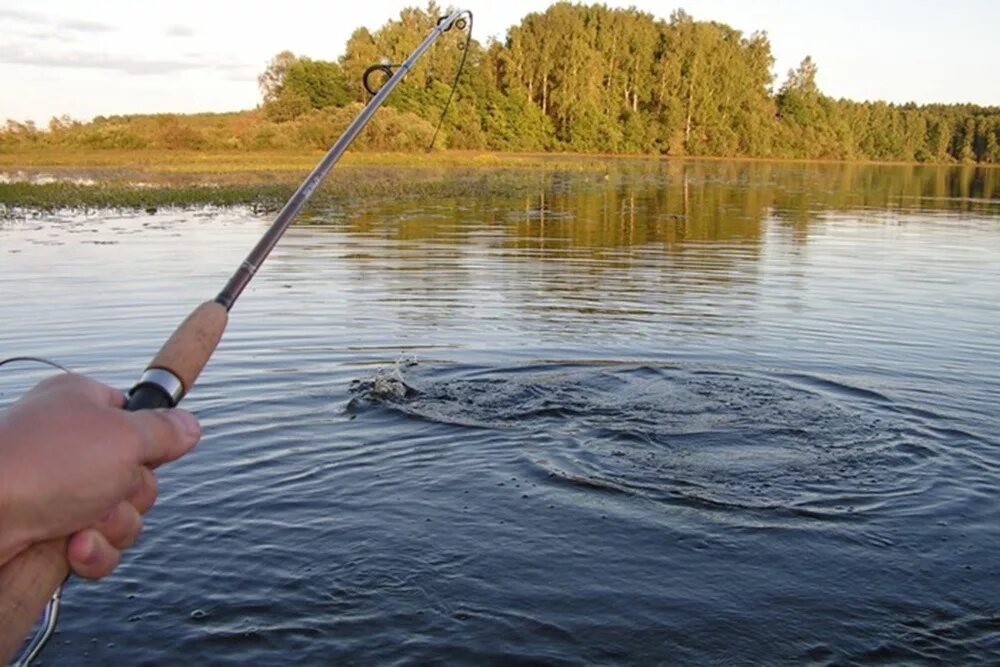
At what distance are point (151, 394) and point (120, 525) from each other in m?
0.42

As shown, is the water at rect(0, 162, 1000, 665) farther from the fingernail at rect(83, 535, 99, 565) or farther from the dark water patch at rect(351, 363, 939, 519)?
the fingernail at rect(83, 535, 99, 565)

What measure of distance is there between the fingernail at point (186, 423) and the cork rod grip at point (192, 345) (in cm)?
38

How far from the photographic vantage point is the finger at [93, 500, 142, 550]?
1980mm

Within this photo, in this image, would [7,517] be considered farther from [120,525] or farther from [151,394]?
[151,394]

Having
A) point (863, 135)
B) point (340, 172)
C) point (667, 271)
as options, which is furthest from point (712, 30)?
point (667, 271)

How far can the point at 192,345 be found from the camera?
269 centimetres

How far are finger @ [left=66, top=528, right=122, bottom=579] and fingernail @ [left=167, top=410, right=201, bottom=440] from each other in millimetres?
286

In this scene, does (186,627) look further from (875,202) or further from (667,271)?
(875,202)

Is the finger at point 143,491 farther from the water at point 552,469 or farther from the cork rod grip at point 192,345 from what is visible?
the water at point 552,469

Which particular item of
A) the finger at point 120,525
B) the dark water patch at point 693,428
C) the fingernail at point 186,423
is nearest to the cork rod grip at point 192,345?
the fingernail at point 186,423

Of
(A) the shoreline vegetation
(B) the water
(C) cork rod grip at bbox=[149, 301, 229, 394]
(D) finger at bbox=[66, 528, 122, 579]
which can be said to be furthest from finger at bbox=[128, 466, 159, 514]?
(A) the shoreline vegetation

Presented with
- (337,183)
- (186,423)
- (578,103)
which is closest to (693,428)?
(186,423)

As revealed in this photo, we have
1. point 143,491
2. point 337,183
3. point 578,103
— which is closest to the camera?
point 143,491

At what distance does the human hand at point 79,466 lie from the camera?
176cm
